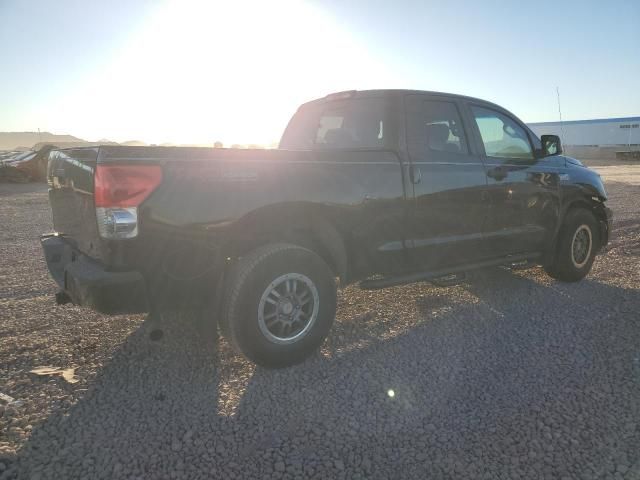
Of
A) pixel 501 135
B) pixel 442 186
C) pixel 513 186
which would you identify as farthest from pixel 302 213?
pixel 501 135

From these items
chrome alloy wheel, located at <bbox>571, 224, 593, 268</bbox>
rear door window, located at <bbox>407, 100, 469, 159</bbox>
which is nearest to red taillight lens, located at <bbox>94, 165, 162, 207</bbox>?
rear door window, located at <bbox>407, 100, 469, 159</bbox>

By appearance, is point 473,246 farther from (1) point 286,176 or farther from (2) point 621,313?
(1) point 286,176

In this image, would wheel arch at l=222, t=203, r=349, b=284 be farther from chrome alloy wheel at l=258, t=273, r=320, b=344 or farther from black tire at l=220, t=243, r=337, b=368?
chrome alloy wheel at l=258, t=273, r=320, b=344

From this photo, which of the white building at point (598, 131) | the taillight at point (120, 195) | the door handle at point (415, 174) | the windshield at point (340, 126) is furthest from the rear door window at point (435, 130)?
the white building at point (598, 131)

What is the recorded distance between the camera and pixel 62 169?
11.0 feet

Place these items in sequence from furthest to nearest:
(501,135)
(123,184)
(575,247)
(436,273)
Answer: (575,247)
(501,135)
(436,273)
(123,184)

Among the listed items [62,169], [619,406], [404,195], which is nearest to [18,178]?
[62,169]

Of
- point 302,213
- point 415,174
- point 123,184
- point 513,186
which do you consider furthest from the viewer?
point 513,186

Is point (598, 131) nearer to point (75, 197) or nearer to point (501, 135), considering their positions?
point (501, 135)

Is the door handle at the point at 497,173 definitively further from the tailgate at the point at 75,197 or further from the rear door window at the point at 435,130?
the tailgate at the point at 75,197

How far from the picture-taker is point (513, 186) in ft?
14.9

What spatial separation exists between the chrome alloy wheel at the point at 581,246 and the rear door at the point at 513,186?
520 millimetres

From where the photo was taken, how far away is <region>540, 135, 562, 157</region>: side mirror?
4.96 meters

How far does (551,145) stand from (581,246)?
127 centimetres
